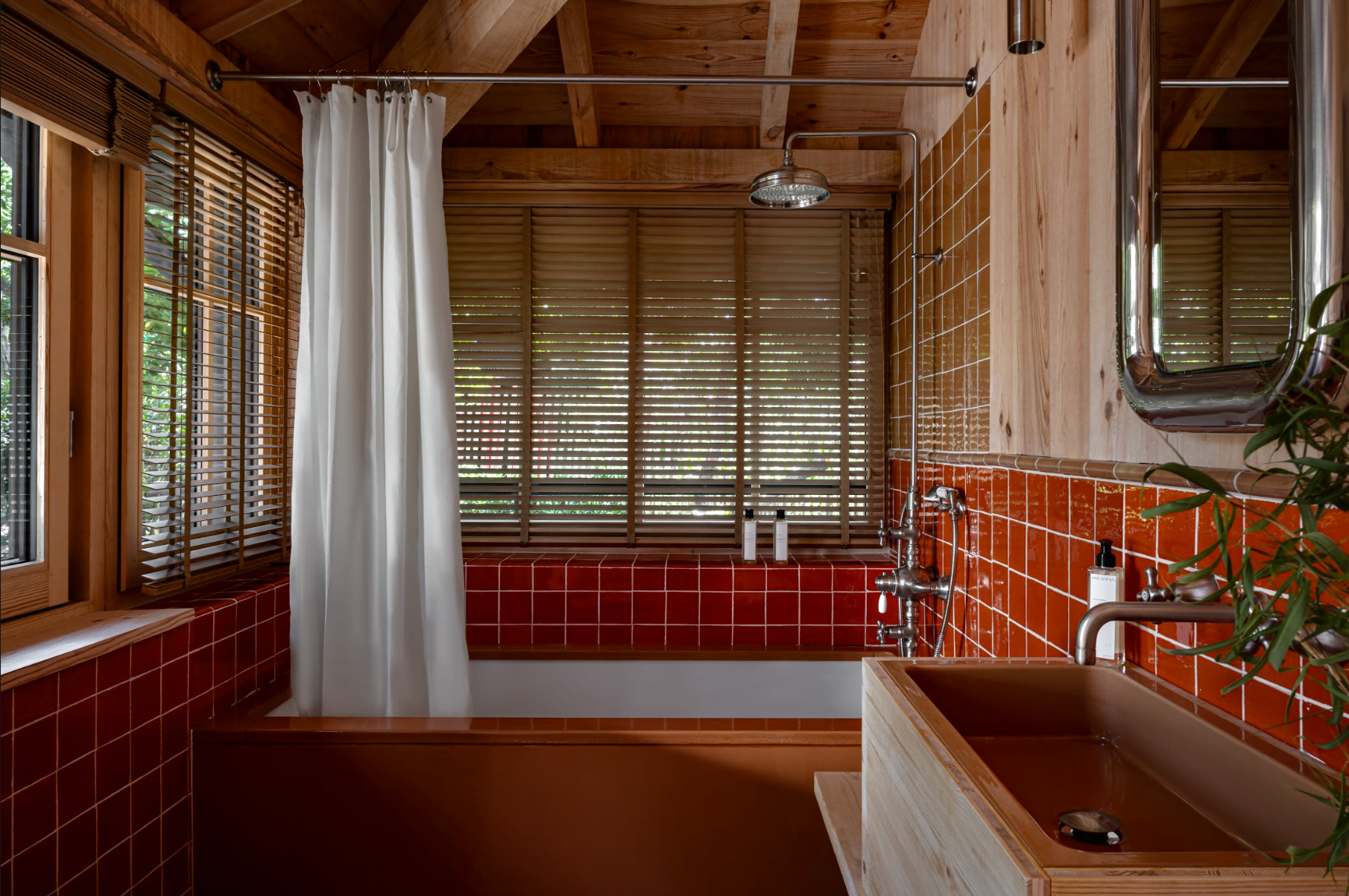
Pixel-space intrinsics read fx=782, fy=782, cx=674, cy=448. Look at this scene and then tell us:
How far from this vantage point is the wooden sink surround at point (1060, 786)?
0.65 m

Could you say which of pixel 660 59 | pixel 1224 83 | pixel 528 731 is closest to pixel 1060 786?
pixel 1224 83

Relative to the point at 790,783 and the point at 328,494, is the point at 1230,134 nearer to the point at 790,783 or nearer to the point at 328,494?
the point at 790,783

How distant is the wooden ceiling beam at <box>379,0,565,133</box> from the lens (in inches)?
85.9

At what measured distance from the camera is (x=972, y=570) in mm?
2141

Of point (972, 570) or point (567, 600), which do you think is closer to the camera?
point (972, 570)

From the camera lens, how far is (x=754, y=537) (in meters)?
2.81

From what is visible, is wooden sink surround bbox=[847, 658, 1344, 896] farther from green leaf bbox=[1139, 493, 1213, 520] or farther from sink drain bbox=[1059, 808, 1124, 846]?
green leaf bbox=[1139, 493, 1213, 520]

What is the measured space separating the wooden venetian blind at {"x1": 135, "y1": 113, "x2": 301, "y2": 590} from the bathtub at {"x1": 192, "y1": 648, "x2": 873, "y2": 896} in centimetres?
58

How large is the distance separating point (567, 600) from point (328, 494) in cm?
98

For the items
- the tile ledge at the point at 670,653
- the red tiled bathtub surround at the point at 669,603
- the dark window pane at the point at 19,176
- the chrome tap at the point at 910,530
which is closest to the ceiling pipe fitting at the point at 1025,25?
the chrome tap at the point at 910,530

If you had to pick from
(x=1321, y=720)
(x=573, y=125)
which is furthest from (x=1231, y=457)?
(x=573, y=125)

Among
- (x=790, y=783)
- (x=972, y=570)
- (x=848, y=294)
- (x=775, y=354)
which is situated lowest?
(x=790, y=783)

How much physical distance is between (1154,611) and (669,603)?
1.89m

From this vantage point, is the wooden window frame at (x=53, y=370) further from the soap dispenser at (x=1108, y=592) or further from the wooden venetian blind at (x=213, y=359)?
the soap dispenser at (x=1108, y=592)
